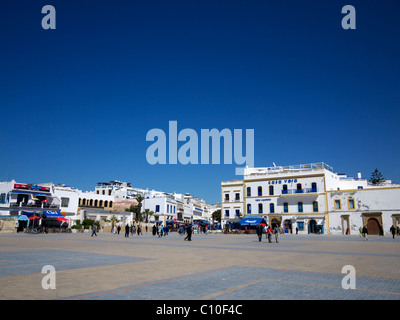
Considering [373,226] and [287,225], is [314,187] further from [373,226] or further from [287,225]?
[373,226]

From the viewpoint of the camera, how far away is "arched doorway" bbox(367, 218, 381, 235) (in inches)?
1756

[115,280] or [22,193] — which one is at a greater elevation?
[22,193]

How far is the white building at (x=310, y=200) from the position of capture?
44.8 metres

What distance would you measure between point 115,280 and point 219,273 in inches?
123

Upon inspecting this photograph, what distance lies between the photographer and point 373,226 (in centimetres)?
4494

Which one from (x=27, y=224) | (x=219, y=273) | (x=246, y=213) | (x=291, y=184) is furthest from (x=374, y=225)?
(x=27, y=224)

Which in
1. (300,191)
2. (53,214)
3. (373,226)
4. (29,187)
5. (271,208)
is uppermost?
(29,187)

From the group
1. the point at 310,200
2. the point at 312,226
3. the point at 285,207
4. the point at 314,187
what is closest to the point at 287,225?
the point at 285,207

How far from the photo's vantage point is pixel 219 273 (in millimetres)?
9219

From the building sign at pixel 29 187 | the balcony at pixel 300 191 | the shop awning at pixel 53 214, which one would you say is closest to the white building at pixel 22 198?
the building sign at pixel 29 187

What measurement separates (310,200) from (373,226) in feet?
32.0

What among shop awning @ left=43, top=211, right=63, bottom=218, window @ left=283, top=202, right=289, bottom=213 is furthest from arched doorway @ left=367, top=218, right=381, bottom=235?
shop awning @ left=43, top=211, right=63, bottom=218

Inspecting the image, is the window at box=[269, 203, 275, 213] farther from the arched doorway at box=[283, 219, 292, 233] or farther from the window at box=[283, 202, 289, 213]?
the arched doorway at box=[283, 219, 292, 233]
